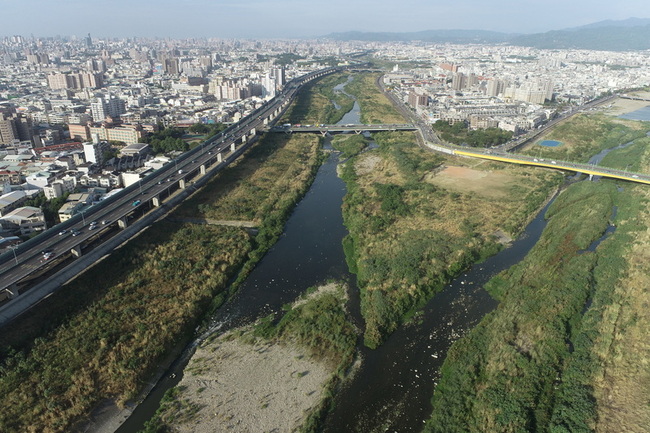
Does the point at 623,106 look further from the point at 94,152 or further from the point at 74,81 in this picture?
the point at 74,81

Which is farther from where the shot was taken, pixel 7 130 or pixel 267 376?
pixel 7 130

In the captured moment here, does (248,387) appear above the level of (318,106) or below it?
below

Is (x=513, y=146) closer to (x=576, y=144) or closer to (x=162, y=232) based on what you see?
(x=576, y=144)

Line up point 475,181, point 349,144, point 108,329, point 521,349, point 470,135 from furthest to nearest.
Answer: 1. point 470,135
2. point 349,144
3. point 475,181
4. point 108,329
5. point 521,349

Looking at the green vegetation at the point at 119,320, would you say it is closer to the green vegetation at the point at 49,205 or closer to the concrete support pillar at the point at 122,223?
the concrete support pillar at the point at 122,223

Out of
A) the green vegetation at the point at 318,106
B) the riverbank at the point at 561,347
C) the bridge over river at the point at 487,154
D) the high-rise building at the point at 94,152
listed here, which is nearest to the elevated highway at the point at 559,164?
the bridge over river at the point at 487,154

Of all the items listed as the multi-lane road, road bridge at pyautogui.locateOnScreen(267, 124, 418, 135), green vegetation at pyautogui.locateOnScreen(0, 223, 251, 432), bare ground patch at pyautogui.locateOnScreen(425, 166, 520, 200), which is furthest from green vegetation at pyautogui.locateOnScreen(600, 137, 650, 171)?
green vegetation at pyautogui.locateOnScreen(0, 223, 251, 432)

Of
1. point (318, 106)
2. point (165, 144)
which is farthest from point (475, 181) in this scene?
point (318, 106)
